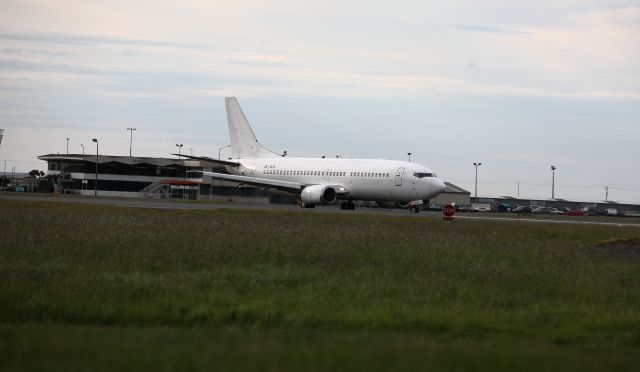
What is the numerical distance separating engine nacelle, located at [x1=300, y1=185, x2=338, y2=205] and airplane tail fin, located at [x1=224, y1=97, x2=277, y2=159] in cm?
1195

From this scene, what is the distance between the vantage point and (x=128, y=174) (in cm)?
11856

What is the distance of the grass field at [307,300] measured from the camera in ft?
32.8

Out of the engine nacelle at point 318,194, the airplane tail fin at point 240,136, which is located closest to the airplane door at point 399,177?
the engine nacelle at point 318,194

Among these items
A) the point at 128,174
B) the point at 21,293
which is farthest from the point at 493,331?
the point at 128,174

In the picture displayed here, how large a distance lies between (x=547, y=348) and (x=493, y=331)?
8.47ft

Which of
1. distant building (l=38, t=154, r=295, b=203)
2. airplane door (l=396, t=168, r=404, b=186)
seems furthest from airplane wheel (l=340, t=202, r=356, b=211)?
distant building (l=38, t=154, r=295, b=203)

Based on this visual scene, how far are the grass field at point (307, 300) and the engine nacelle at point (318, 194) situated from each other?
1159 inches

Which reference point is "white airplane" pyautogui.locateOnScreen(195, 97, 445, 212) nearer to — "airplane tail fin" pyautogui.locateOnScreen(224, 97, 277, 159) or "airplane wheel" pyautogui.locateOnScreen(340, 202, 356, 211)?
"airplane wheel" pyautogui.locateOnScreen(340, 202, 356, 211)

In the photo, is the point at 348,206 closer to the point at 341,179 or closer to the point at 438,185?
the point at 341,179

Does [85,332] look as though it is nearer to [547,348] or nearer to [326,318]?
[326,318]

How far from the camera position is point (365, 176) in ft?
195

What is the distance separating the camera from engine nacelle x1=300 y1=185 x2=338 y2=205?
193 ft

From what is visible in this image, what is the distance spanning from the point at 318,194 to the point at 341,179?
2.87m

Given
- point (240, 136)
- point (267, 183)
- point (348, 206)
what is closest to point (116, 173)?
point (240, 136)
